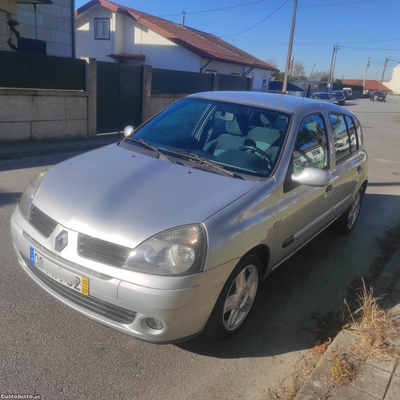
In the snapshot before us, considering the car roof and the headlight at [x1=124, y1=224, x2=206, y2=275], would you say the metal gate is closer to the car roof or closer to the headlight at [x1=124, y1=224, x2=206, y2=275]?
the car roof

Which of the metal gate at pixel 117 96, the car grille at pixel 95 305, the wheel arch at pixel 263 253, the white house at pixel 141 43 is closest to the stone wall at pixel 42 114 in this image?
the metal gate at pixel 117 96

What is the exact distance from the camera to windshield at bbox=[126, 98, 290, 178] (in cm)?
339

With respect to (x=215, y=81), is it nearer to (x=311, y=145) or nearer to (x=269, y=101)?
(x=269, y=101)

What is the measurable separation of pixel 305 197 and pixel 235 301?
1.19 metres

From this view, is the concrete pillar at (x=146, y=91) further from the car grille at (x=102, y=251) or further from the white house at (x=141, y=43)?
the white house at (x=141, y=43)

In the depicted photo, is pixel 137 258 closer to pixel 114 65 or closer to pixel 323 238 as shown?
pixel 323 238

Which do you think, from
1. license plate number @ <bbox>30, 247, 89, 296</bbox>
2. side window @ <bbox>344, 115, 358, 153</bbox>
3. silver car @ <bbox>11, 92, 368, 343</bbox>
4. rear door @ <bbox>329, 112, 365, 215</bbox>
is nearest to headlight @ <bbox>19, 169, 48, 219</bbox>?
silver car @ <bbox>11, 92, 368, 343</bbox>

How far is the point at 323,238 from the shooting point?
5320 mm

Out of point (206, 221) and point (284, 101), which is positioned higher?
point (284, 101)

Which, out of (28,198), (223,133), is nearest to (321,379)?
(223,133)

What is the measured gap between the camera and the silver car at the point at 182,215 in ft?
7.80

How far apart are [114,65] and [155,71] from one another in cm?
199

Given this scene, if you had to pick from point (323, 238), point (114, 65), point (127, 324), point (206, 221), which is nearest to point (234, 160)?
point (206, 221)

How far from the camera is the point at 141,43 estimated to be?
1070 inches
